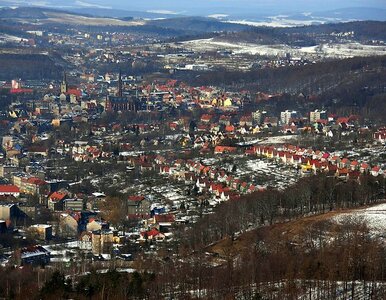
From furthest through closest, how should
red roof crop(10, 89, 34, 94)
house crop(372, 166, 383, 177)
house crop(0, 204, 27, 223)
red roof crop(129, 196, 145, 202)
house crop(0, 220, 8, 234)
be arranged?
red roof crop(10, 89, 34, 94)
house crop(372, 166, 383, 177)
red roof crop(129, 196, 145, 202)
house crop(0, 204, 27, 223)
house crop(0, 220, 8, 234)

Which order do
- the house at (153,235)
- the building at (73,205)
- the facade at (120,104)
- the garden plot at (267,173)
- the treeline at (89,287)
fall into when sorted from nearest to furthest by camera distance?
1. the treeline at (89,287)
2. the house at (153,235)
3. the building at (73,205)
4. the garden plot at (267,173)
5. the facade at (120,104)

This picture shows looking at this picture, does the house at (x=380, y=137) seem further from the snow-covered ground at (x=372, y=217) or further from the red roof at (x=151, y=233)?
the red roof at (x=151, y=233)

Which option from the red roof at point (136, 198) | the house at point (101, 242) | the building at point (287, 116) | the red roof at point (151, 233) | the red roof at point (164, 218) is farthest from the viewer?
Answer: the building at point (287, 116)

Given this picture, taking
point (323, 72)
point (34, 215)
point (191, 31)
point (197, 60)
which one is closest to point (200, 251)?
point (34, 215)

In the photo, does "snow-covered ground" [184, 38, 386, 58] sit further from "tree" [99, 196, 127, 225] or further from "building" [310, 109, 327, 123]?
"tree" [99, 196, 127, 225]

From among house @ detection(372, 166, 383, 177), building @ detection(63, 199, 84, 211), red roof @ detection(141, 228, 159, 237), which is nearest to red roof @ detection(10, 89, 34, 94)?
building @ detection(63, 199, 84, 211)

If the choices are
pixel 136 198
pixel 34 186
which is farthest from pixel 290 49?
pixel 136 198

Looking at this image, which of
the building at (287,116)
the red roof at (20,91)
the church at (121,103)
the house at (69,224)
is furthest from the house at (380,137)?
the red roof at (20,91)

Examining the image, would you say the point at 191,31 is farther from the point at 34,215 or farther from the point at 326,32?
the point at 34,215

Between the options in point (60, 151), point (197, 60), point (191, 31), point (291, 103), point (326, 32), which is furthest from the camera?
point (191, 31)
